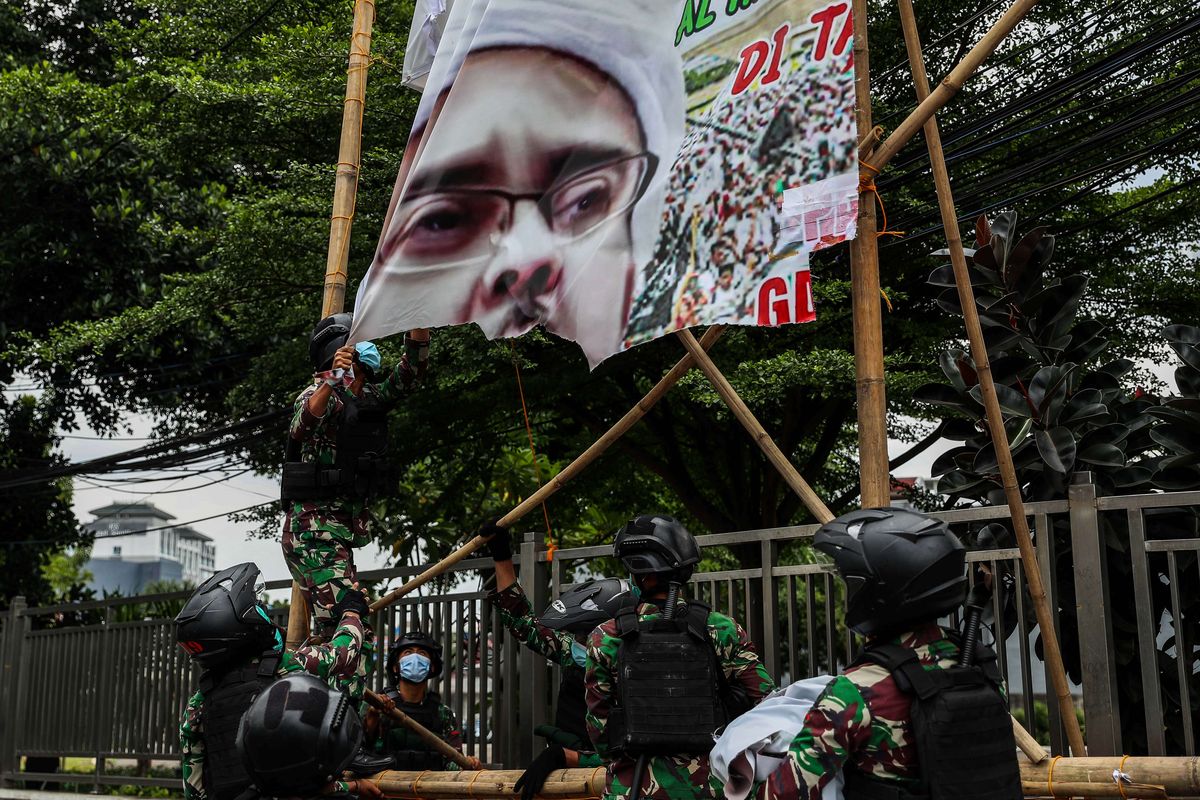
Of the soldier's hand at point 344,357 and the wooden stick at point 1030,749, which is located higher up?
the soldier's hand at point 344,357

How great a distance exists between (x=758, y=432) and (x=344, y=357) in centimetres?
204

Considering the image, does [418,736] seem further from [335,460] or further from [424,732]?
[335,460]

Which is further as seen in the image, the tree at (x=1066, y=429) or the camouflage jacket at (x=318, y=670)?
the tree at (x=1066, y=429)

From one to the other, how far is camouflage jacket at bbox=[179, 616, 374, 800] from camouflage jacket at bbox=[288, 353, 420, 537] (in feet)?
2.06

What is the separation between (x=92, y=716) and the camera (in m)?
10.9

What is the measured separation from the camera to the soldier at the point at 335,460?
6090mm

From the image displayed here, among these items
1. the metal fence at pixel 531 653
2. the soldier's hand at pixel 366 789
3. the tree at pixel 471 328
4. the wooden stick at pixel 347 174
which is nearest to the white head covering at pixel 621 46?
the wooden stick at pixel 347 174

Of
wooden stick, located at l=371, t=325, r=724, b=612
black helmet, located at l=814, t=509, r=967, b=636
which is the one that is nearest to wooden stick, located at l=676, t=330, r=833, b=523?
wooden stick, located at l=371, t=325, r=724, b=612

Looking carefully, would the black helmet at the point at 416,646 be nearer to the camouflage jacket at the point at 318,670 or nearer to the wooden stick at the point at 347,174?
the camouflage jacket at the point at 318,670

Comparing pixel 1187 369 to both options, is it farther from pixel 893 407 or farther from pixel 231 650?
pixel 893 407

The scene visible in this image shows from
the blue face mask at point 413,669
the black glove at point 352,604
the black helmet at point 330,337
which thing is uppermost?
the black helmet at point 330,337

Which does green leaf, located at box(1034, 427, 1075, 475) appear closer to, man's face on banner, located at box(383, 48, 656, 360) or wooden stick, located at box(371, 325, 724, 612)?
wooden stick, located at box(371, 325, 724, 612)

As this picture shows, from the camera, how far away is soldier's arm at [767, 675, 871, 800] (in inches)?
117

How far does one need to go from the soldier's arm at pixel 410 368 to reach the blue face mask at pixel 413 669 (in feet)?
6.52
